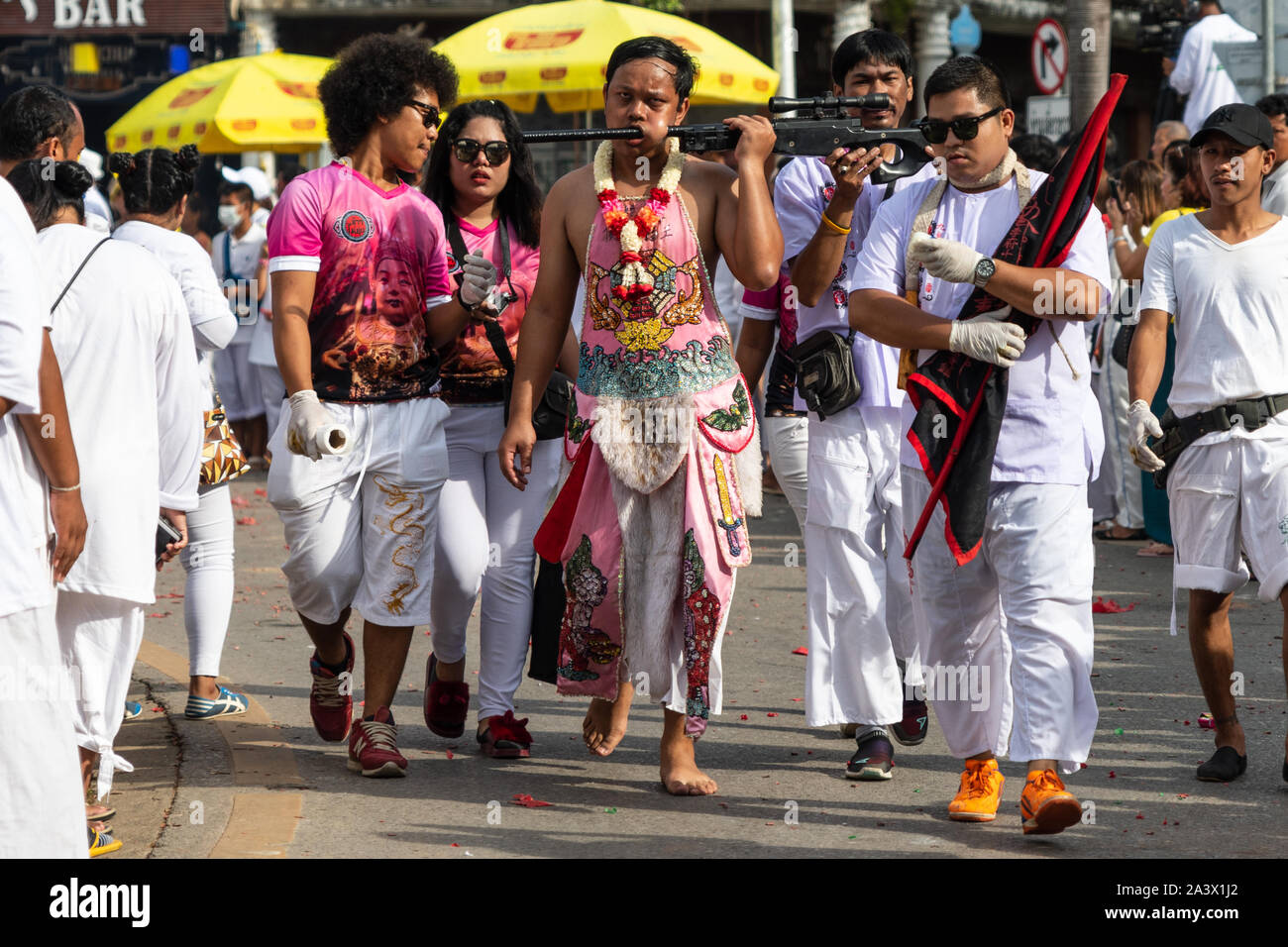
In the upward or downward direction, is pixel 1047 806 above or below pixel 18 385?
below

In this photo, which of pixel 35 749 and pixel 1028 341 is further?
pixel 1028 341

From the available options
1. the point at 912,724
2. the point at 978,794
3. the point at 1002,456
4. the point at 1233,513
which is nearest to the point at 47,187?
the point at 1002,456

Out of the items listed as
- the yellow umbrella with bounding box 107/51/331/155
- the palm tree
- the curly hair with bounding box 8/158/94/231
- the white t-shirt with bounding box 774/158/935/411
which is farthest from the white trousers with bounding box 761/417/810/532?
the palm tree

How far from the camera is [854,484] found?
571cm

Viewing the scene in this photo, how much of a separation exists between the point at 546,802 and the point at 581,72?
9.22m

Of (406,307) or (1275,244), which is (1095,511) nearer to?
(1275,244)

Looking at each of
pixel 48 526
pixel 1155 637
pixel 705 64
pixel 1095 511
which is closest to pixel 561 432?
pixel 48 526

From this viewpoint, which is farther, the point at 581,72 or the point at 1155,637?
the point at 581,72

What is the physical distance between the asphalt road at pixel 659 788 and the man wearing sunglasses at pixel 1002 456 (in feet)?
1.04

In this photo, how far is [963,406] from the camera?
493cm

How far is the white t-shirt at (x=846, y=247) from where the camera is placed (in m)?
5.78

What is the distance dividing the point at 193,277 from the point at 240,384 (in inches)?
392

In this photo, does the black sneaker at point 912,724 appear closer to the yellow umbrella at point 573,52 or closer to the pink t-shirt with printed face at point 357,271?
the pink t-shirt with printed face at point 357,271

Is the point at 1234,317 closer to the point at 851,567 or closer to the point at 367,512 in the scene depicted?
the point at 851,567
